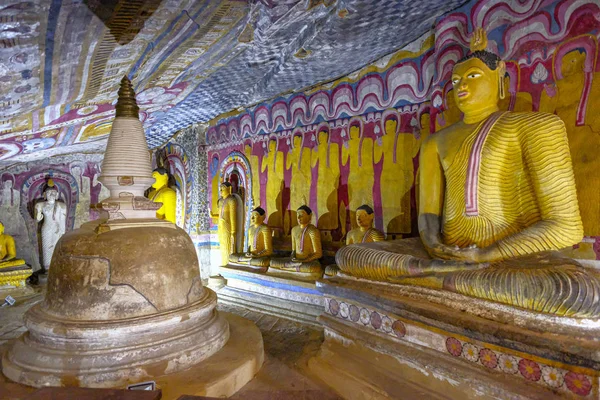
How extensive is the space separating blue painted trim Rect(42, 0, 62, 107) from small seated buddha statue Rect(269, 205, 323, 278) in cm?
325

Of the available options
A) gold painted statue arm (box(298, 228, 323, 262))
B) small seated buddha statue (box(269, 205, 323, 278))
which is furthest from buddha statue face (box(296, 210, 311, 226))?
gold painted statue arm (box(298, 228, 323, 262))

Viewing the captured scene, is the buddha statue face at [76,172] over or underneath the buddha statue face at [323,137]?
underneath

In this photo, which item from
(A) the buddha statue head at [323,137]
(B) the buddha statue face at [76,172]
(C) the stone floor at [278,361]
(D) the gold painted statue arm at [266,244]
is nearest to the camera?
(C) the stone floor at [278,361]

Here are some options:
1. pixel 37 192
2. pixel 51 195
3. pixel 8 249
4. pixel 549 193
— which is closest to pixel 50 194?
pixel 51 195

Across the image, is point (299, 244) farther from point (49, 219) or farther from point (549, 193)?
point (49, 219)

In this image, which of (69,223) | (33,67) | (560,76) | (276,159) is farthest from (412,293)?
(69,223)

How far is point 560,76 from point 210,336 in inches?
142

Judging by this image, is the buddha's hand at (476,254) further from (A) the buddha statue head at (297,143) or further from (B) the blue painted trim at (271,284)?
(A) the buddha statue head at (297,143)

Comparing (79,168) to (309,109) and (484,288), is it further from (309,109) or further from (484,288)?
(484,288)

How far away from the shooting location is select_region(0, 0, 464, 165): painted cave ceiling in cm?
274

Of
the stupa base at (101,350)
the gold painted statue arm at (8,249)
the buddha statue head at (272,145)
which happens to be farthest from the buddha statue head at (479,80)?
the gold painted statue arm at (8,249)

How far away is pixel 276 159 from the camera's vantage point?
20.8ft

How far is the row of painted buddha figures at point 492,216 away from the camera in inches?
81.9

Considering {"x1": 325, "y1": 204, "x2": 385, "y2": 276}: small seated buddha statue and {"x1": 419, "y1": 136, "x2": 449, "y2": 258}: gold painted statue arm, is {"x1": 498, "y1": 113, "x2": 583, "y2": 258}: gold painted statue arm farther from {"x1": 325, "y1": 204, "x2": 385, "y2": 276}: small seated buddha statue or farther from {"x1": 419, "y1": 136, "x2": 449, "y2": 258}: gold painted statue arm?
{"x1": 325, "y1": 204, "x2": 385, "y2": 276}: small seated buddha statue
